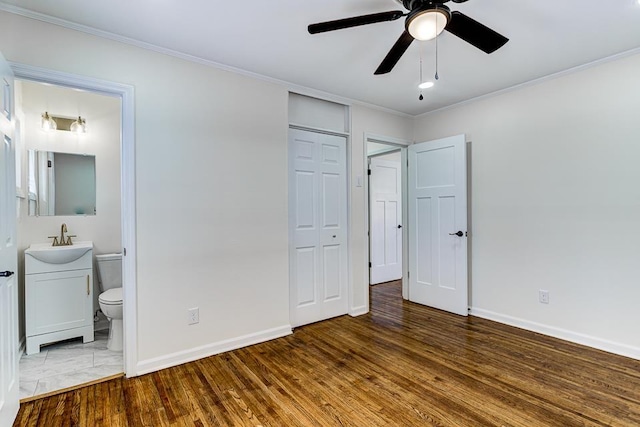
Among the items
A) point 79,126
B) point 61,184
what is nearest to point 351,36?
point 79,126

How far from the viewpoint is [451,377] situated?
231cm

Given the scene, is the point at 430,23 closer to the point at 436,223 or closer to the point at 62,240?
the point at 436,223

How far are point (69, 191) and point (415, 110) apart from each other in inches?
155

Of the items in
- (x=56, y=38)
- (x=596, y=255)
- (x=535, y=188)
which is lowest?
(x=596, y=255)

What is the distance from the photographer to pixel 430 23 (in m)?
1.63

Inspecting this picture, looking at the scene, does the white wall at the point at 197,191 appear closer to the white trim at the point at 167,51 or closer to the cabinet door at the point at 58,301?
the white trim at the point at 167,51

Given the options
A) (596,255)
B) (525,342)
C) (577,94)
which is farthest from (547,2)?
(525,342)

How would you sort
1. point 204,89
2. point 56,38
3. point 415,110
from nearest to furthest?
1. point 56,38
2. point 204,89
3. point 415,110

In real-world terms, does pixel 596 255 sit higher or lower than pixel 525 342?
higher

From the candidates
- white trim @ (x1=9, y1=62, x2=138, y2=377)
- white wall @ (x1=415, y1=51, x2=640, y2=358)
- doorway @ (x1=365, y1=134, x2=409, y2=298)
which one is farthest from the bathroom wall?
white wall @ (x1=415, y1=51, x2=640, y2=358)

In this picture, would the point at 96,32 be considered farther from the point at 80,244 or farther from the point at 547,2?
the point at 547,2

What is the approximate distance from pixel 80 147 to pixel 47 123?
32 centimetres

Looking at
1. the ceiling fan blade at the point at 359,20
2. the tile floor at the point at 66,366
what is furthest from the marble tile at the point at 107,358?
the ceiling fan blade at the point at 359,20

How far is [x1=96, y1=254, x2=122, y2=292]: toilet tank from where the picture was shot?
3184 millimetres
